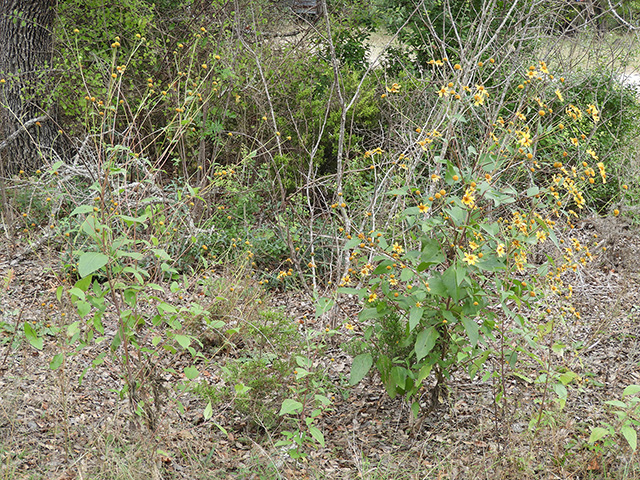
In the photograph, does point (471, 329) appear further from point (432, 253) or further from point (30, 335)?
point (30, 335)

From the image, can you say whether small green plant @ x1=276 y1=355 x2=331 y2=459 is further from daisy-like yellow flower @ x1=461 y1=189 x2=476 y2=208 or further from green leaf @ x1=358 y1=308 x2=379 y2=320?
daisy-like yellow flower @ x1=461 y1=189 x2=476 y2=208

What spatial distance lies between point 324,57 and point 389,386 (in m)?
4.31

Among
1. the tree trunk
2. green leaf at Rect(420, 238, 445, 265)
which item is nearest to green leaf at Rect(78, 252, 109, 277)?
green leaf at Rect(420, 238, 445, 265)

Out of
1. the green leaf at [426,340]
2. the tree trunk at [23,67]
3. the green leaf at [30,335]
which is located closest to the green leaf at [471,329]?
the green leaf at [426,340]

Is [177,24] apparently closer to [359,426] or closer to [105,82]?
[105,82]

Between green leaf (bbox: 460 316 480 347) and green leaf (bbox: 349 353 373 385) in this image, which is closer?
green leaf (bbox: 460 316 480 347)

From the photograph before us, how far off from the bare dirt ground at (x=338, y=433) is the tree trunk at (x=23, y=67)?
2.51 metres

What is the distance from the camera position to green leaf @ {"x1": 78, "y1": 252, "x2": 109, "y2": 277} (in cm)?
200

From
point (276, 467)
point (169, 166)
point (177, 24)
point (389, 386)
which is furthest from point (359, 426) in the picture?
point (177, 24)

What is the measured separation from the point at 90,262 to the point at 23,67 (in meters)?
4.38

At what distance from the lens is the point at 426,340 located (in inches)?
97.7

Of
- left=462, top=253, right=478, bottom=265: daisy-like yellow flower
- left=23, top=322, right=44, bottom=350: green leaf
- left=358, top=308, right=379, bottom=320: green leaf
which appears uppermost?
left=462, top=253, right=478, bottom=265: daisy-like yellow flower

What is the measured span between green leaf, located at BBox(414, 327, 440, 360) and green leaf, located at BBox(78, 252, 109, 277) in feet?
4.06

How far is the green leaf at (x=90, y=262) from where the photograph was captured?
78.9 inches
